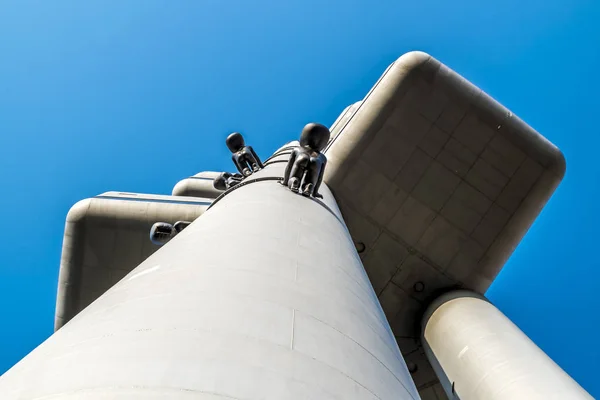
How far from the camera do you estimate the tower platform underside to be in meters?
14.9

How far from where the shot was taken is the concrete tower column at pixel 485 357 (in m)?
9.35

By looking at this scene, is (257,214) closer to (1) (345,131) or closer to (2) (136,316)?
(2) (136,316)

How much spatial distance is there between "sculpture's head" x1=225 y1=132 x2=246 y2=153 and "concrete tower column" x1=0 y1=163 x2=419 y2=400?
1076 centimetres

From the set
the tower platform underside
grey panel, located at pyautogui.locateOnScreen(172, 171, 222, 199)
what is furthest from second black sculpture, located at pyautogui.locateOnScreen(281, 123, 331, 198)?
grey panel, located at pyautogui.locateOnScreen(172, 171, 222, 199)

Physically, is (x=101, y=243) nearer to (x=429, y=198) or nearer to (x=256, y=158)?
(x=256, y=158)

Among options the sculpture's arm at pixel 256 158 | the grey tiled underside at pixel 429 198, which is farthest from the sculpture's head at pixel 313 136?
the sculpture's arm at pixel 256 158

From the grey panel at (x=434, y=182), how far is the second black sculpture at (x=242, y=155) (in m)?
2.31

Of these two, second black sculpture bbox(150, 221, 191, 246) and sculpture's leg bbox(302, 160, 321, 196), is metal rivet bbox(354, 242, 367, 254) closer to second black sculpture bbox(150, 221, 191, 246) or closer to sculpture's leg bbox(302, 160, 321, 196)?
sculpture's leg bbox(302, 160, 321, 196)

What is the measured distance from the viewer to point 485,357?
10.7 m

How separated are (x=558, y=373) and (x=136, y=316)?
30.5ft

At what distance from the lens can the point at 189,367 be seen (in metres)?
2.44

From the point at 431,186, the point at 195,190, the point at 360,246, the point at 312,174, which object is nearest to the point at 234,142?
the point at 360,246

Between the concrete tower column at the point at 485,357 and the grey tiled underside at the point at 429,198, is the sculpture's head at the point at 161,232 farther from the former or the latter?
the concrete tower column at the point at 485,357

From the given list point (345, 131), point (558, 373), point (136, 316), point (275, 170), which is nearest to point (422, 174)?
point (345, 131)
